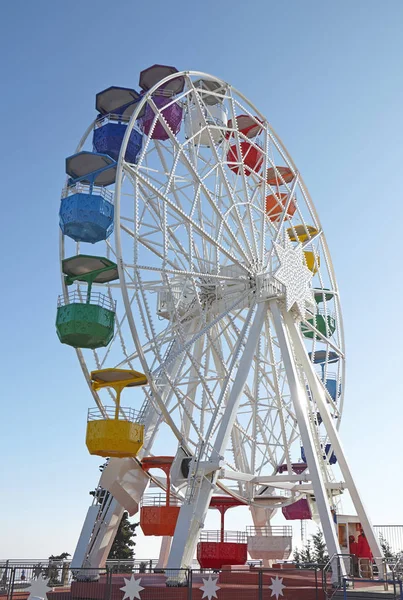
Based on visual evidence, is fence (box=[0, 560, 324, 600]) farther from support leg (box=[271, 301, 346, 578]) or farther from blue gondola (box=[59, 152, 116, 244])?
blue gondola (box=[59, 152, 116, 244])

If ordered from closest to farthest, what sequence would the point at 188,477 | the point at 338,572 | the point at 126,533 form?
1. the point at 338,572
2. the point at 188,477
3. the point at 126,533

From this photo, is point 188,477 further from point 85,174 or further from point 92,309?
point 85,174

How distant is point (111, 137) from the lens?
75.6 ft

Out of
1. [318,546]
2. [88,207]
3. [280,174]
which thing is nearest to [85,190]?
[88,207]

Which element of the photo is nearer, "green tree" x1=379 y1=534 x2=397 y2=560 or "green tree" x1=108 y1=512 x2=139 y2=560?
"green tree" x1=379 y1=534 x2=397 y2=560

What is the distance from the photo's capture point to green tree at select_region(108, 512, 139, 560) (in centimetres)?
4588

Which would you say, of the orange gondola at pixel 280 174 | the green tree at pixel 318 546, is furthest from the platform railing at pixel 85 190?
the green tree at pixel 318 546

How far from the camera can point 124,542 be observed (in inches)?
1839

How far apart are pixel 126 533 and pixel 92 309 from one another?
3207cm

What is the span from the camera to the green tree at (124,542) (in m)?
45.9

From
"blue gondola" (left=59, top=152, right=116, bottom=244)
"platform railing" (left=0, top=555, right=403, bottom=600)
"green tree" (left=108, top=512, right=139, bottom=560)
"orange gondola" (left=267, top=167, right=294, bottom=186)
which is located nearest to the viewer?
"platform railing" (left=0, top=555, right=403, bottom=600)

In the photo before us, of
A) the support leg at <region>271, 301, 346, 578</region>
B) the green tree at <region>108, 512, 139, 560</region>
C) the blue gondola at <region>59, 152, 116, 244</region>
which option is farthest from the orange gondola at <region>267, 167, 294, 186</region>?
the green tree at <region>108, 512, 139, 560</region>

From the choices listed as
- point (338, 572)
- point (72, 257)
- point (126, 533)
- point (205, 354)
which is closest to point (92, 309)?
point (72, 257)

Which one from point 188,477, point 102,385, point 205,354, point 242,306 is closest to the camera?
point 188,477
